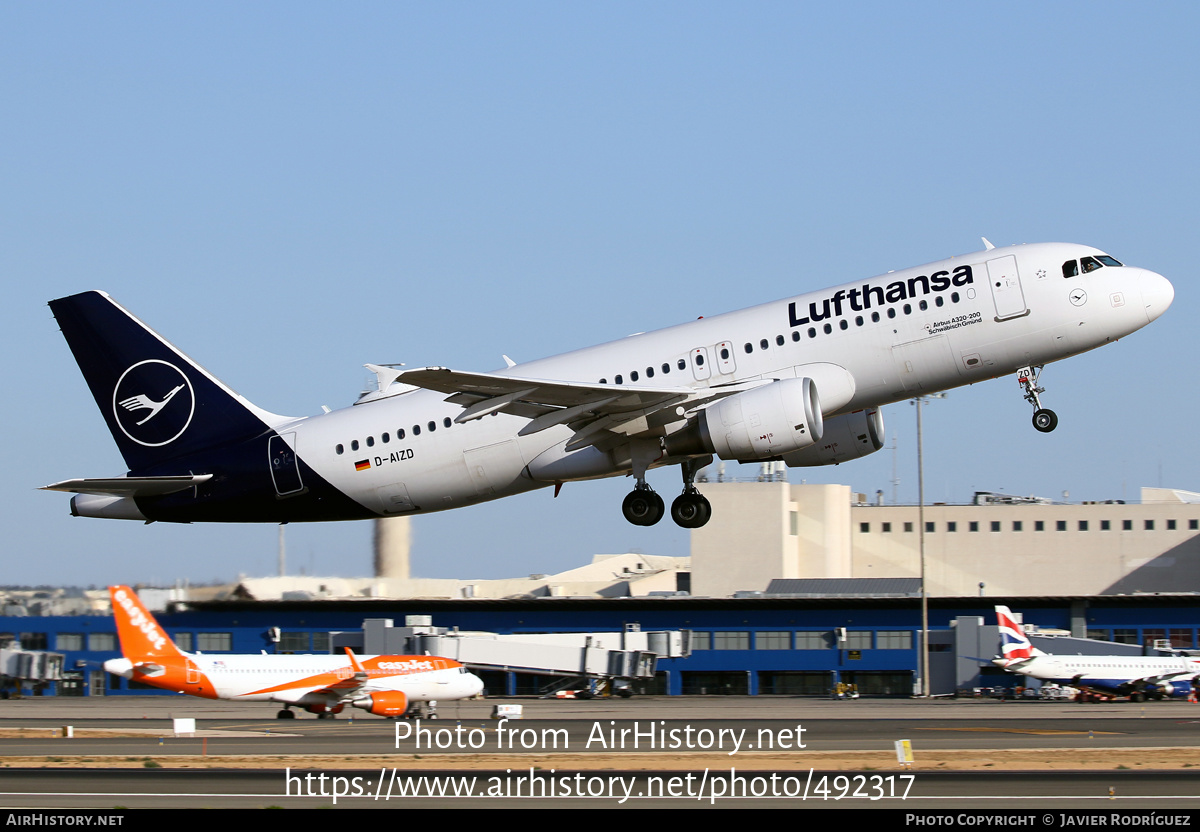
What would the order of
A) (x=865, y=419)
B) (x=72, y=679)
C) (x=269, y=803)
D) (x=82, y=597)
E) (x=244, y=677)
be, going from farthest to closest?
(x=72, y=679)
(x=82, y=597)
(x=244, y=677)
(x=865, y=419)
(x=269, y=803)

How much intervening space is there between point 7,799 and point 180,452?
1186cm

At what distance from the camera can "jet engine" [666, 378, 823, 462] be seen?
3300 cm

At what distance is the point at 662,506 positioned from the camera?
36.9 meters

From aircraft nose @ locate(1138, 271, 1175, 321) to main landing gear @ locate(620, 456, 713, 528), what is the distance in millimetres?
11098

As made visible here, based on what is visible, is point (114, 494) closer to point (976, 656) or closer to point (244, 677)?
point (244, 677)

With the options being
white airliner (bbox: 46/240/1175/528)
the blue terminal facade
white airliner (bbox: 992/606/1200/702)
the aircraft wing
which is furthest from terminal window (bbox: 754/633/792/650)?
the aircraft wing

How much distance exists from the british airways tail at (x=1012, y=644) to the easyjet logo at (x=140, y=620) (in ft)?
127

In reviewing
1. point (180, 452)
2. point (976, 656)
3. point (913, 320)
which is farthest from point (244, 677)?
point (976, 656)

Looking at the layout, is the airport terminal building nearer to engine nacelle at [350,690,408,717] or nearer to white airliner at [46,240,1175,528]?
engine nacelle at [350,690,408,717]

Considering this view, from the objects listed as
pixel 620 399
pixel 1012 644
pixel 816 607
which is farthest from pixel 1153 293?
pixel 816 607

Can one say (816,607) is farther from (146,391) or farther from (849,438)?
(146,391)

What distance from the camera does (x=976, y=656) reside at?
78688 mm

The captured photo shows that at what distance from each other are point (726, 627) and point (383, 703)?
41.3m

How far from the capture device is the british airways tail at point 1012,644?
68875 millimetres
